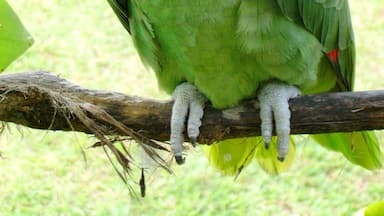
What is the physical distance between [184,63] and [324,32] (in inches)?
16.1

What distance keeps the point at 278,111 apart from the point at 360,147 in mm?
460

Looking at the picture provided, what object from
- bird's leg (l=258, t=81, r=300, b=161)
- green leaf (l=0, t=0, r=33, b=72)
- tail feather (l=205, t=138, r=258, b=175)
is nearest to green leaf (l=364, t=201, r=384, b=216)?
bird's leg (l=258, t=81, r=300, b=161)

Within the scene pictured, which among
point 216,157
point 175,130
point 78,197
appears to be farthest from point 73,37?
point 175,130

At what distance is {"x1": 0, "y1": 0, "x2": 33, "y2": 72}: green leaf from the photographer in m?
1.41

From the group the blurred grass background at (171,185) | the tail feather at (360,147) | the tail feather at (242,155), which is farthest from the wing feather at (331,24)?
the blurred grass background at (171,185)

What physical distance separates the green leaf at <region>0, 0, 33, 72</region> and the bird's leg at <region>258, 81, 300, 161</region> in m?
0.64

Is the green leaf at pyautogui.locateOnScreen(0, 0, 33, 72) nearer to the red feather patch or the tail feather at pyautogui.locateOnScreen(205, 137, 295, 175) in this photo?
the tail feather at pyautogui.locateOnScreen(205, 137, 295, 175)

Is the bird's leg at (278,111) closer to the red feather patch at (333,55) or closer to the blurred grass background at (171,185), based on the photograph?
the red feather patch at (333,55)

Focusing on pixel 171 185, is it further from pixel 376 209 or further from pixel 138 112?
pixel 376 209

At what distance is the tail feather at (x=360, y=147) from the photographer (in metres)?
1.94

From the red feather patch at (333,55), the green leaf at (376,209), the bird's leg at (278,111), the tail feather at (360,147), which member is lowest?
the tail feather at (360,147)

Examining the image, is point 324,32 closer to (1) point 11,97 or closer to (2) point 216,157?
(2) point 216,157

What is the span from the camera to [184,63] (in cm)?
177

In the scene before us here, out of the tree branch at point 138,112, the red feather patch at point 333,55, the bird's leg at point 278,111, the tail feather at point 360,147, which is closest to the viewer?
the tree branch at point 138,112
